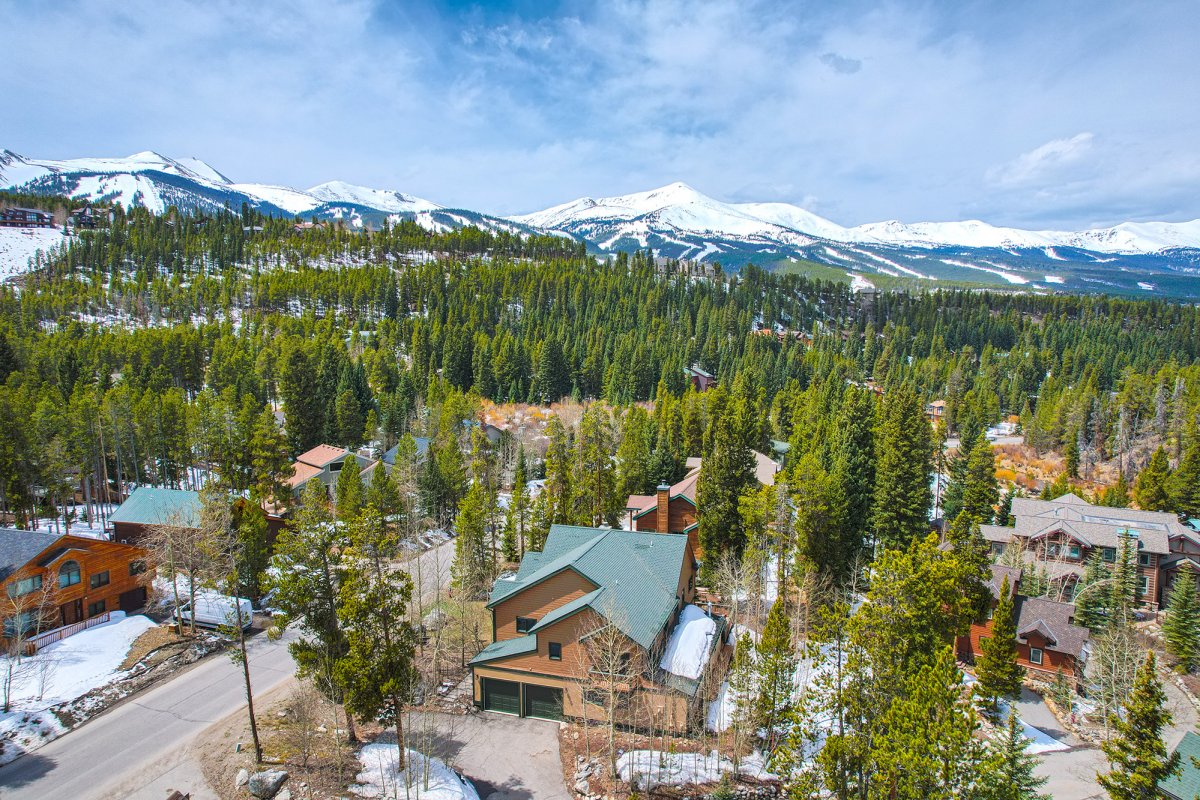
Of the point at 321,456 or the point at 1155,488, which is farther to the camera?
the point at 321,456

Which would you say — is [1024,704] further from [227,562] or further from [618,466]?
[227,562]

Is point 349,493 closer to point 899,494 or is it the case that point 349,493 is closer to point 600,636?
point 600,636

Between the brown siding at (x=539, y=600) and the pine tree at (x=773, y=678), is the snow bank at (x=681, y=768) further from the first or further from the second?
the brown siding at (x=539, y=600)

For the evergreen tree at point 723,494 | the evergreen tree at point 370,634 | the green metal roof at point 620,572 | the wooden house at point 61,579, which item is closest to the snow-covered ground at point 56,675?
the wooden house at point 61,579

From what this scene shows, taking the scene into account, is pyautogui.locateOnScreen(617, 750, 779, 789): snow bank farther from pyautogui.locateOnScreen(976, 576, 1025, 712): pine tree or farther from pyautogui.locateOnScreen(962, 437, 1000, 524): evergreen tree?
pyautogui.locateOnScreen(962, 437, 1000, 524): evergreen tree

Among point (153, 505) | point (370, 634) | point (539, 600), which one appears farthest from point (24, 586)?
point (539, 600)

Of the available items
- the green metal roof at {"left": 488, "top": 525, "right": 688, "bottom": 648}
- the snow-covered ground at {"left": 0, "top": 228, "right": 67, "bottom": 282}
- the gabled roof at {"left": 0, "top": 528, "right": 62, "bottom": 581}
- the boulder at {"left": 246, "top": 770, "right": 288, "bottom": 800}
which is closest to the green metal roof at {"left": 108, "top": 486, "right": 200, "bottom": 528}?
the gabled roof at {"left": 0, "top": 528, "right": 62, "bottom": 581}

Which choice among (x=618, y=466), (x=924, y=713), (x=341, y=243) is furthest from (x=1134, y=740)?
(x=341, y=243)
